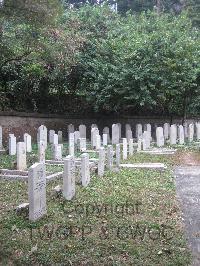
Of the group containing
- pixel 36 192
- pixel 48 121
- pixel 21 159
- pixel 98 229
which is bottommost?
pixel 98 229

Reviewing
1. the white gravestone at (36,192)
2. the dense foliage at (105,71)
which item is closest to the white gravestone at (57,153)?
the dense foliage at (105,71)

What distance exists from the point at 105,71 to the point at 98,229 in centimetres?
1400

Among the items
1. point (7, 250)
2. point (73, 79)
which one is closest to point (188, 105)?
point (73, 79)

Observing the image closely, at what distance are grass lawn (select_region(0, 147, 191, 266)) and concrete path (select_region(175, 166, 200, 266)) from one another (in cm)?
16

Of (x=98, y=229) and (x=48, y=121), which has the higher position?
(x=48, y=121)

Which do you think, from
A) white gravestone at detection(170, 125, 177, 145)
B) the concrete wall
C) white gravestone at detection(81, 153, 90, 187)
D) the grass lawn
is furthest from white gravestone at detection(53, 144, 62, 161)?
white gravestone at detection(170, 125, 177, 145)

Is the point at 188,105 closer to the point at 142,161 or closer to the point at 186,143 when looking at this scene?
the point at 186,143

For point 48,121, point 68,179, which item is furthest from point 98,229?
point 48,121

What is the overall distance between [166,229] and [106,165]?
540cm

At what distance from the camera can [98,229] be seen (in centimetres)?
648

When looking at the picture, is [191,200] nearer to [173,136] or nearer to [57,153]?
[57,153]

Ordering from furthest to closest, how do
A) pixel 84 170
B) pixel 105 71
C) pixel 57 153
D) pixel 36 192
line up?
pixel 105 71 < pixel 57 153 < pixel 84 170 < pixel 36 192

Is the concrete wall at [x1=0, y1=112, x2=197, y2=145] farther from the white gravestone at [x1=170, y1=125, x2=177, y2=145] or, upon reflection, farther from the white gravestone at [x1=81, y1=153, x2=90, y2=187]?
the white gravestone at [x1=81, y1=153, x2=90, y2=187]

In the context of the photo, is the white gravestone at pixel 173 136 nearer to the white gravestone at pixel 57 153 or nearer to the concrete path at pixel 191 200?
the concrete path at pixel 191 200
